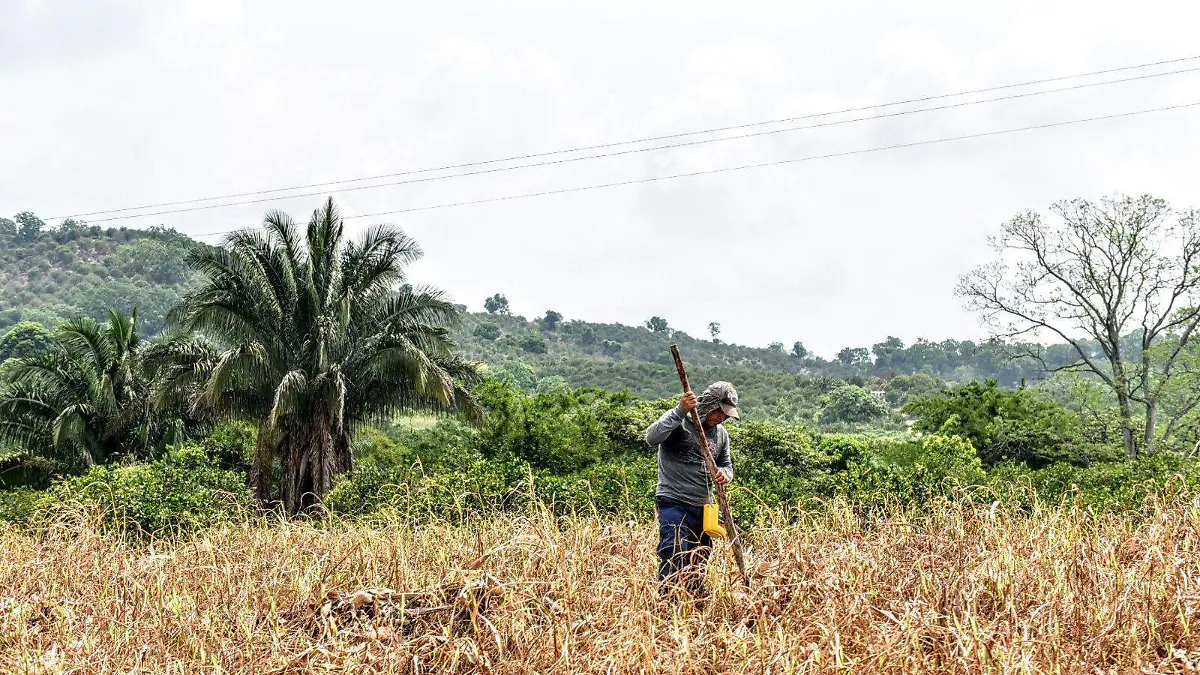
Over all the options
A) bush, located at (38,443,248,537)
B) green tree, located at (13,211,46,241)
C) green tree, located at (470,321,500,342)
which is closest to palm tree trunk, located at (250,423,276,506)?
bush, located at (38,443,248,537)

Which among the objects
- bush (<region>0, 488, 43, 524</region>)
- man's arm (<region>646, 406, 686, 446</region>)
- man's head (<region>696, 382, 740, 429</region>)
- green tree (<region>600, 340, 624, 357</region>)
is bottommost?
bush (<region>0, 488, 43, 524</region>)

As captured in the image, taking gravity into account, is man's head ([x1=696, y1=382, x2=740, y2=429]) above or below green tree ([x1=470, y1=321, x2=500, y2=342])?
below

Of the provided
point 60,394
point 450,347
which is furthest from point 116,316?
point 450,347

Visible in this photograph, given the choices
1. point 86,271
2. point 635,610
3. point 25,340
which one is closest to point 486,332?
point 25,340

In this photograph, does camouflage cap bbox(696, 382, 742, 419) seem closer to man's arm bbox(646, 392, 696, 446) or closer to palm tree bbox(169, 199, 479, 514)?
man's arm bbox(646, 392, 696, 446)

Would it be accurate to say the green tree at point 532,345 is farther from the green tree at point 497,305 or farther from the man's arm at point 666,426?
the man's arm at point 666,426

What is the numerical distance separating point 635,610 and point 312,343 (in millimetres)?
13585

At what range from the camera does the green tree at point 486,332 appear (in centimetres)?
6956

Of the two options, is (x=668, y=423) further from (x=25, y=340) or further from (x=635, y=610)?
(x=25, y=340)

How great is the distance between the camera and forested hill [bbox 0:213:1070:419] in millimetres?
62531

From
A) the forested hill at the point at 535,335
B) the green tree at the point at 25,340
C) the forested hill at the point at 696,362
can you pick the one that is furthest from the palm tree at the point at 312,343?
the forested hill at the point at 535,335

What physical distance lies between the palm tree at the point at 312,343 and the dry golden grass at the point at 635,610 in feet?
32.2

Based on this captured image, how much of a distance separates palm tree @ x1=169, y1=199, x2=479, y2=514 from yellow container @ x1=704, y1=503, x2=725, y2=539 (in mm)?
11412

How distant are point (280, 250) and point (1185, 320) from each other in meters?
23.0
